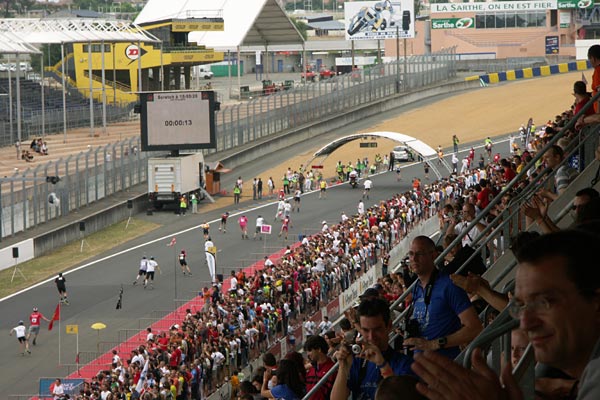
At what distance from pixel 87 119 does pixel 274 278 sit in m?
43.8

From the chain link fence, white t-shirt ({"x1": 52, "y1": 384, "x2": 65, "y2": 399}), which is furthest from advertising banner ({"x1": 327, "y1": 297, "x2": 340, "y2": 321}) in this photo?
the chain link fence

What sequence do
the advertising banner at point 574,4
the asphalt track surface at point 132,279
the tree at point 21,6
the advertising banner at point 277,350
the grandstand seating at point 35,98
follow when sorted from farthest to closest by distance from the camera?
the tree at point 21,6
the advertising banner at point 574,4
the grandstand seating at point 35,98
the asphalt track surface at point 132,279
the advertising banner at point 277,350

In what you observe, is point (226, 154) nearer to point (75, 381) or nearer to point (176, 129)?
point (176, 129)

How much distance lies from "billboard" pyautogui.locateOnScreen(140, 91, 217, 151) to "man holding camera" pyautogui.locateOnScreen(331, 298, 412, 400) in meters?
40.9

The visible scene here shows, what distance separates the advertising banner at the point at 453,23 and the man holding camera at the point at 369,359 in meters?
109

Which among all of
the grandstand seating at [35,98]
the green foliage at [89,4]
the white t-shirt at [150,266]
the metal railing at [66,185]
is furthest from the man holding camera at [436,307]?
the green foliage at [89,4]

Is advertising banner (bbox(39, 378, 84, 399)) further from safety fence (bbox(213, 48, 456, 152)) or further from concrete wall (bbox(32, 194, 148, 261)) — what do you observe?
safety fence (bbox(213, 48, 456, 152))

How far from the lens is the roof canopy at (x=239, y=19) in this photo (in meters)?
77.6

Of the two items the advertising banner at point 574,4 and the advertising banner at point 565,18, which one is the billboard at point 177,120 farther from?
the advertising banner at point 565,18

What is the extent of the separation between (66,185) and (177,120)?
627cm

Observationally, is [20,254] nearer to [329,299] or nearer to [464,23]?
[329,299]

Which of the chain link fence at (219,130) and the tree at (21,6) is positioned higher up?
the tree at (21,6)

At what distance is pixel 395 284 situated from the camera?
41.0 feet

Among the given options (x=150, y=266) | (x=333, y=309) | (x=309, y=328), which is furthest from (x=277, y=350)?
(x=150, y=266)
